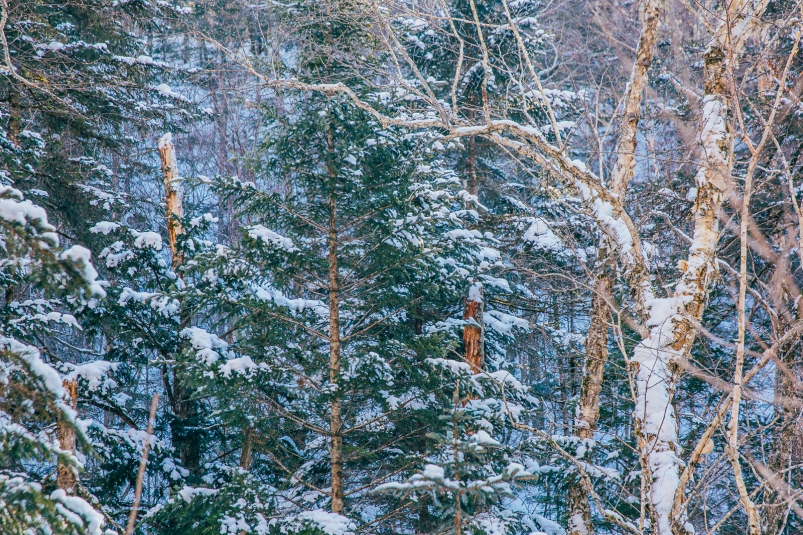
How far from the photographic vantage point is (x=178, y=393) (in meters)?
9.03

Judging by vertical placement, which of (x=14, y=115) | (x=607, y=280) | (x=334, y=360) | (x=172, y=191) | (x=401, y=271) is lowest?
(x=334, y=360)

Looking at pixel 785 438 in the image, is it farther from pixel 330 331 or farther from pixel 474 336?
pixel 330 331

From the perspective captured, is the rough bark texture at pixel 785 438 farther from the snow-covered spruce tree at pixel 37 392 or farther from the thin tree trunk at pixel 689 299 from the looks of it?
the snow-covered spruce tree at pixel 37 392

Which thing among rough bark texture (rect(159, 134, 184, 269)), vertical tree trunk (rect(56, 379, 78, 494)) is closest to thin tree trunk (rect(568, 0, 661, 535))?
vertical tree trunk (rect(56, 379, 78, 494))

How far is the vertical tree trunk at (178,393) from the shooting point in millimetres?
8555

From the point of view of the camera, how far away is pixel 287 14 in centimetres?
815

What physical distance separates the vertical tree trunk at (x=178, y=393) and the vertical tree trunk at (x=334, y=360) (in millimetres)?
2333

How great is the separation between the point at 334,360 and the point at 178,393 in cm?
301

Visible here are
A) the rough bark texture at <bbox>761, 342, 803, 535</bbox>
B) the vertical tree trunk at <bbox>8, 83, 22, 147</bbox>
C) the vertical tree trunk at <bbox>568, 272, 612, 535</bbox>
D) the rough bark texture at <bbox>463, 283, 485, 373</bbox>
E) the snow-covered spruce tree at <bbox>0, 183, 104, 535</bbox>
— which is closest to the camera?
the snow-covered spruce tree at <bbox>0, 183, 104, 535</bbox>

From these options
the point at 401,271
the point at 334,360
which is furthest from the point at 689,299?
the point at 334,360

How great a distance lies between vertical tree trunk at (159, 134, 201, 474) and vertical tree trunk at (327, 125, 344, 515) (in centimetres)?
233

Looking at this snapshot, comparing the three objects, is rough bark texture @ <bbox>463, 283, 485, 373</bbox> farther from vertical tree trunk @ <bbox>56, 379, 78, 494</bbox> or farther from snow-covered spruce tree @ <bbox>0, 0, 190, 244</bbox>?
vertical tree trunk @ <bbox>56, 379, 78, 494</bbox>

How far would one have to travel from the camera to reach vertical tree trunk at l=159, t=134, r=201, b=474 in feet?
28.1

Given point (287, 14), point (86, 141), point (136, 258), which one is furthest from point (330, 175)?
point (86, 141)
